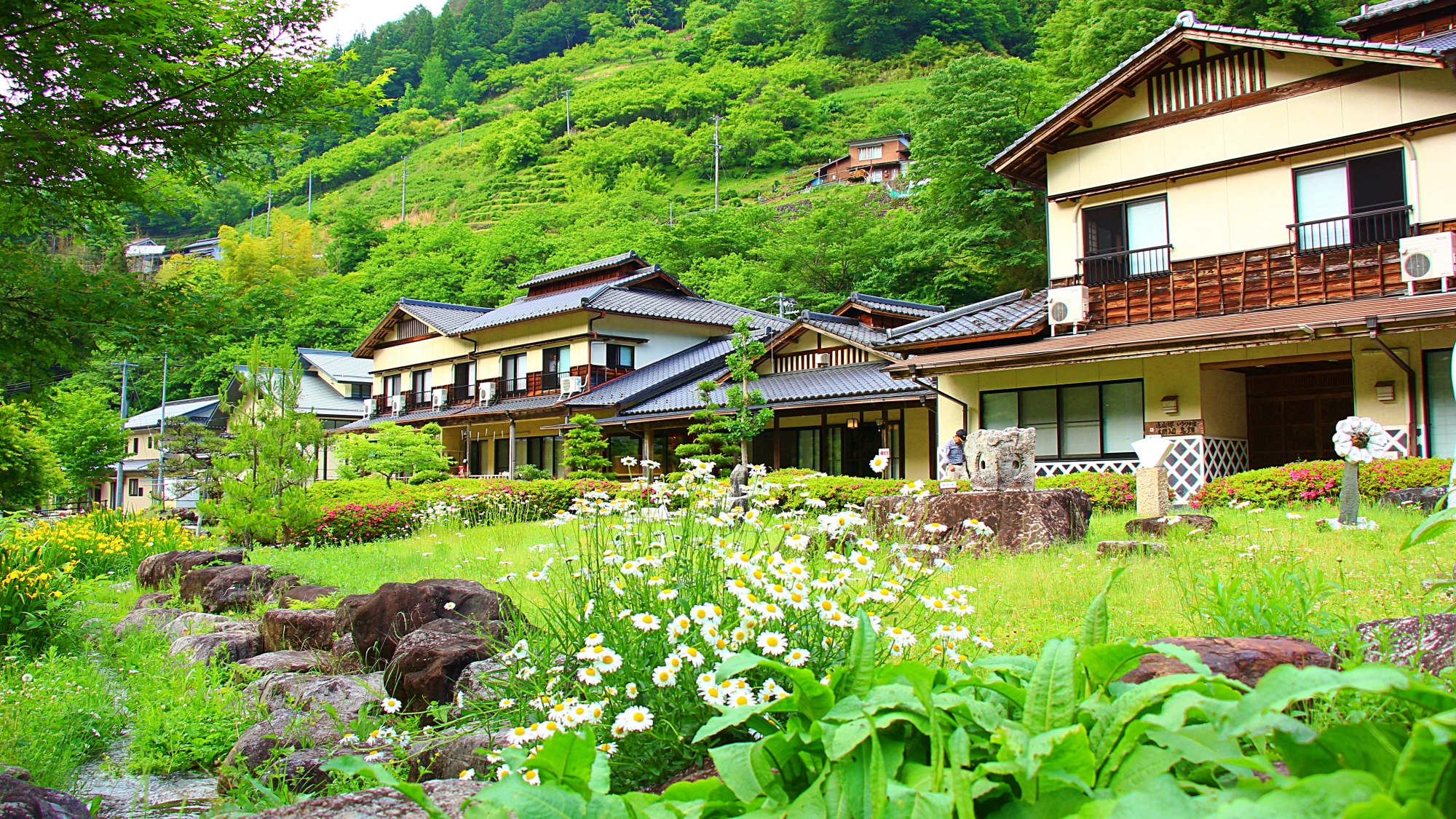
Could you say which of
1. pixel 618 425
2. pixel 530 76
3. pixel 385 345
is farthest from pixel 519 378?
pixel 530 76

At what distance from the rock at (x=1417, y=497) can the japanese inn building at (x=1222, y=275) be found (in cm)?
294

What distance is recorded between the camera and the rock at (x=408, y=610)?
6.55m

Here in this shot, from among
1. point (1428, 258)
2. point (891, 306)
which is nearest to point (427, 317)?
point (891, 306)

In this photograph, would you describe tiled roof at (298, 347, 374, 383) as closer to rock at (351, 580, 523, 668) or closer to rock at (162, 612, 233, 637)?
rock at (162, 612, 233, 637)

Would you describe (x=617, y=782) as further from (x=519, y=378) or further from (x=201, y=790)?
(x=519, y=378)

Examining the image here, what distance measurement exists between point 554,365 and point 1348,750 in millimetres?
31589

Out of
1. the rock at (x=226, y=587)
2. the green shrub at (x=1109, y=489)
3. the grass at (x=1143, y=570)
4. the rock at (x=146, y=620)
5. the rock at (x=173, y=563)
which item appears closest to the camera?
the grass at (x=1143, y=570)

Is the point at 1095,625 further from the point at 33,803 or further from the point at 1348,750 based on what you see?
the point at 33,803

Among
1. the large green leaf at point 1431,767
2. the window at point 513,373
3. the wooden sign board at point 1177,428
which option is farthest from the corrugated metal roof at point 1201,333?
the window at point 513,373

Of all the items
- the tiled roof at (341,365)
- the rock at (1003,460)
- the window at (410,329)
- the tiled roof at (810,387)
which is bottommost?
the rock at (1003,460)

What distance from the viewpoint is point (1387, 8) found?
1644cm

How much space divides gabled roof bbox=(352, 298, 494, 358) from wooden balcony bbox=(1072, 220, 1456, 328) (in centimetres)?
2644

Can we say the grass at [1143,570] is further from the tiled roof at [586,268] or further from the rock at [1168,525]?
the tiled roof at [586,268]

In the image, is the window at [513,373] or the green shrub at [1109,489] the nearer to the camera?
the green shrub at [1109,489]
